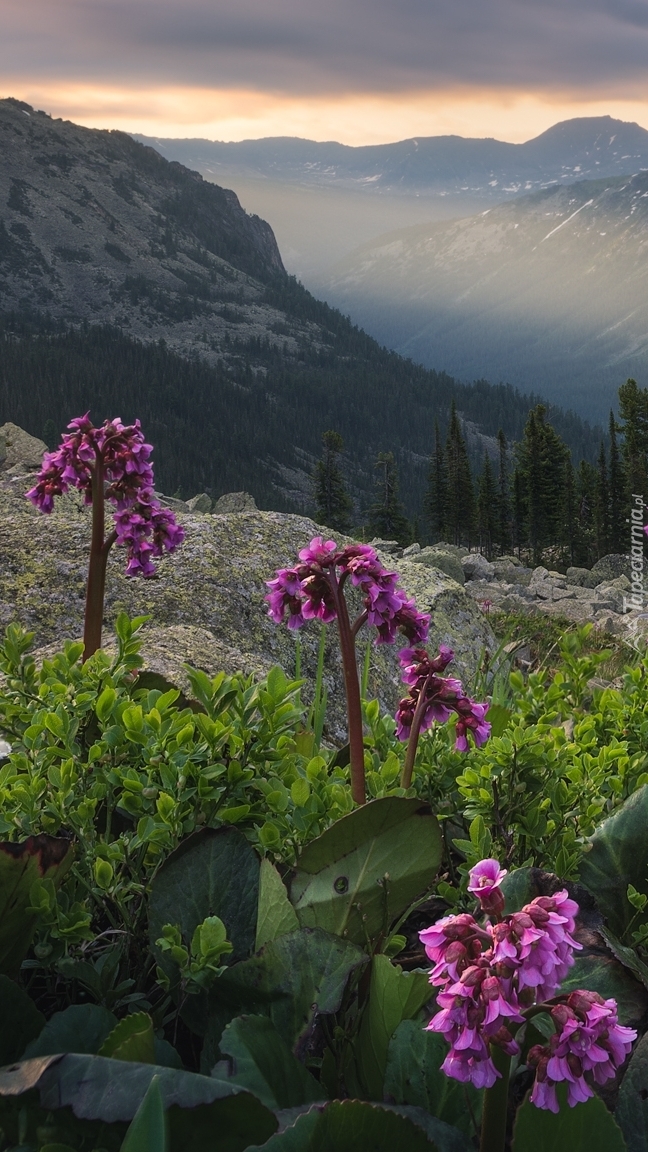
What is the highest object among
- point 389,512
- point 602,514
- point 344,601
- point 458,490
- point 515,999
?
point 344,601

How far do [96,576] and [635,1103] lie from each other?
2972 mm

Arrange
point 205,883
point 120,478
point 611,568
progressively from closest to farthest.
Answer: point 205,883, point 120,478, point 611,568

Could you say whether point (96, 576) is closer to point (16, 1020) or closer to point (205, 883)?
point (205, 883)

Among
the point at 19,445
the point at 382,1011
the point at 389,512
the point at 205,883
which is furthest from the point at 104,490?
the point at 389,512

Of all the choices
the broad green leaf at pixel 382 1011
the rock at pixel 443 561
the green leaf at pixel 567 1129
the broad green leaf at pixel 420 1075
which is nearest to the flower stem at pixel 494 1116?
the green leaf at pixel 567 1129

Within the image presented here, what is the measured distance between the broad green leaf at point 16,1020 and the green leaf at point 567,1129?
0.97 metres

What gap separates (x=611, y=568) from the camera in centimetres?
7575

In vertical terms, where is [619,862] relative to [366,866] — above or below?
below

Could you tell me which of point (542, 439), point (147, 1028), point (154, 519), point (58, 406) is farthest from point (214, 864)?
point (58, 406)

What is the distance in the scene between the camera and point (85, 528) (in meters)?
6.83

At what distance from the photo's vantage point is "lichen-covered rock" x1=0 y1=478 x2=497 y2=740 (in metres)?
6.02

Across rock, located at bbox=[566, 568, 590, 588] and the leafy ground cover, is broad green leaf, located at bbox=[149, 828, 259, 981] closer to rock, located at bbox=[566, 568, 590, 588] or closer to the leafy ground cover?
the leafy ground cover

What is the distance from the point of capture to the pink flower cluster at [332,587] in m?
2.65

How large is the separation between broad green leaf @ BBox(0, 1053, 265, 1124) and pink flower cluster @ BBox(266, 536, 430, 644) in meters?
1.40
